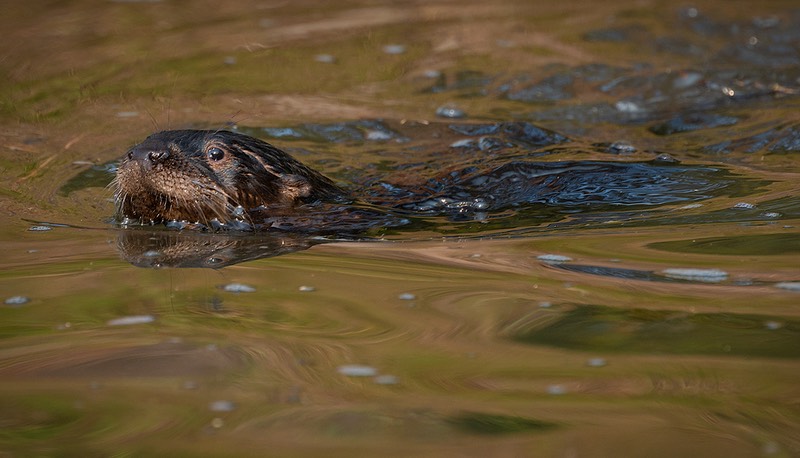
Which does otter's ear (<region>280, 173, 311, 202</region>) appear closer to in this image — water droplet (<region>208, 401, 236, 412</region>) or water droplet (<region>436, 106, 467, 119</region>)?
water droplet (<region>436, 106, 467, 119</region>)

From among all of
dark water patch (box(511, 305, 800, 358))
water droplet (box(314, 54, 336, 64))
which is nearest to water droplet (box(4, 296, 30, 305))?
dark water patch (box(511, 305, 800, 358))

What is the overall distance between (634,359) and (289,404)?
3.46 feet

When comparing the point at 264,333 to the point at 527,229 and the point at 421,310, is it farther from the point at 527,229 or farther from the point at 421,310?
the point at 527,229

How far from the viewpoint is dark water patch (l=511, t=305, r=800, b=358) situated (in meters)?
3.28

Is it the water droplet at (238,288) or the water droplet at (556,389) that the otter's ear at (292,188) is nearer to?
the water droplet at (238,288)

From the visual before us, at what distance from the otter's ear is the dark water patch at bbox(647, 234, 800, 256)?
6.33ft

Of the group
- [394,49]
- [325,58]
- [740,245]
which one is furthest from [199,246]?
[394,49]

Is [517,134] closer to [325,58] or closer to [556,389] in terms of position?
[325,58]

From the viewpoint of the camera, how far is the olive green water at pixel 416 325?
2775 mm

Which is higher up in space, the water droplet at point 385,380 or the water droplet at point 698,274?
the water droplet at point 385,380

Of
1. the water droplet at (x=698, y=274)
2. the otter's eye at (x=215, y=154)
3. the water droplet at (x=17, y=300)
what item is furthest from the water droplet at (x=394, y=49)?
the water droplet at (x=17, y=300)

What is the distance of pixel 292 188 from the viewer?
18.4 feet

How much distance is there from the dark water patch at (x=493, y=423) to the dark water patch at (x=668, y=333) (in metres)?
0.57

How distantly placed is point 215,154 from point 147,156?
45 centimetres
